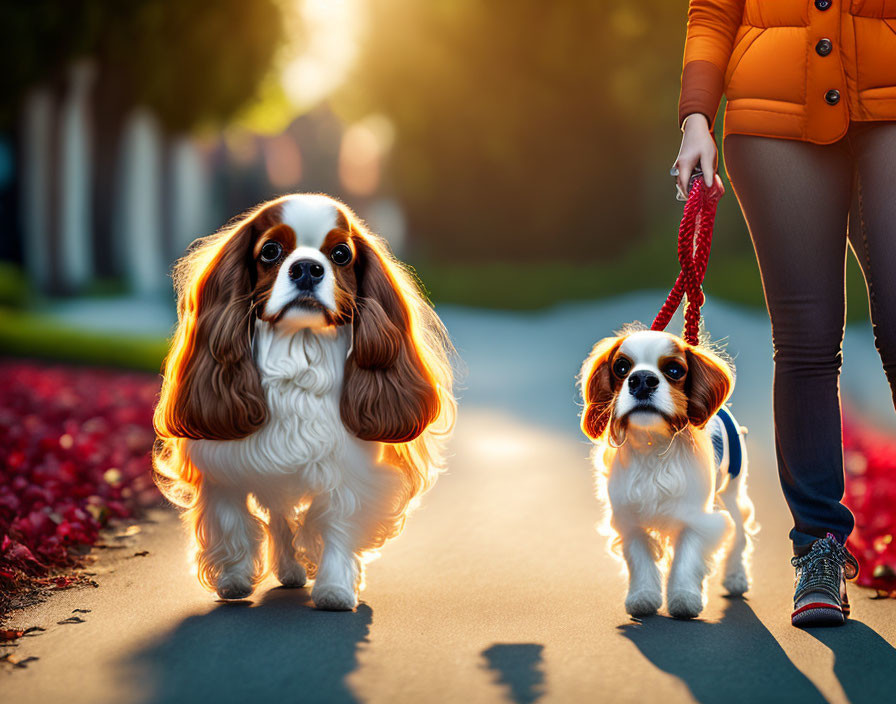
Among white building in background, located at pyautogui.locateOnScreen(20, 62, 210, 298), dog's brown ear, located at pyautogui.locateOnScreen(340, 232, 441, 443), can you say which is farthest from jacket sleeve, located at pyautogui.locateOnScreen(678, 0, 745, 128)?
white building in background, located at pyautogui.locateOnScreen(20, 62, 210, 298)

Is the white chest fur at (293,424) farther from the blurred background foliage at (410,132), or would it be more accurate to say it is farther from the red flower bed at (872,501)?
the blurred background foliage at (410,132)

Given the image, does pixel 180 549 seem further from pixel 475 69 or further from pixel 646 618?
pixel 475 69

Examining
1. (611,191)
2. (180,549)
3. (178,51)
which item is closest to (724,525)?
(180,549)

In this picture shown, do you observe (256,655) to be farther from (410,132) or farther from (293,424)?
(410,132)

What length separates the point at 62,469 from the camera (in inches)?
233

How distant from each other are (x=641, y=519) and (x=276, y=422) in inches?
48.3

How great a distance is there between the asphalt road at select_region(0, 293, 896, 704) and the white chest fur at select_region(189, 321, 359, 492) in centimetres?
47

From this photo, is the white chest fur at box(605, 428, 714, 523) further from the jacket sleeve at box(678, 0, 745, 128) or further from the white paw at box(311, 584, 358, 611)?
the jacket sleeve at box(678, 0, 745, 128)

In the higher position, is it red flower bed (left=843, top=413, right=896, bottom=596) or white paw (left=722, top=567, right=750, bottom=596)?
white paw (left=722, top=567, right=750, bottom=596)

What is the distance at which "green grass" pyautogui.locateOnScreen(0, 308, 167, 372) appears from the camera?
12850 mm

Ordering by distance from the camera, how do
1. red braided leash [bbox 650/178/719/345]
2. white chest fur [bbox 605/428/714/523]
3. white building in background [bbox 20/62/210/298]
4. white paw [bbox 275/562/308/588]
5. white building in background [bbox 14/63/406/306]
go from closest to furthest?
white chest fur [bbox 605/428/714/523] < red braided leash [bbox 650/178/719/345] < white paw [bbox 275/562/308/588] < white building in background [bbox 20/62/210/298] < white building in background [bbox 14/63/406/306]

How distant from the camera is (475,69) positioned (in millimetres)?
24828

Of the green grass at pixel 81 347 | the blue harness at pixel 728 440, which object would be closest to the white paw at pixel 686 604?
the blue harness at pixel 728 440

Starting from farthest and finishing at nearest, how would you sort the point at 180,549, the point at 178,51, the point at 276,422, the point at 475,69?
the point at 475,69, the point at 178,51, the point at 180,549, the point at 276,422
